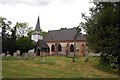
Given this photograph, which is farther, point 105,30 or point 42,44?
point 42,44

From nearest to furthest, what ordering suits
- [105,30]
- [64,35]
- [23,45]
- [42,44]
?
[105,30] < [23,45] < [42,44] < [64,35]

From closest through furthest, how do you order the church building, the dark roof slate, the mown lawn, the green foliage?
the mown lawn → the green foliage → the church building → the dark roof slate

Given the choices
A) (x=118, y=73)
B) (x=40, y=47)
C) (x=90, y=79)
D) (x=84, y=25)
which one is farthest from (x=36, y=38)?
(x=90, y=79)

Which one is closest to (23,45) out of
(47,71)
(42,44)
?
(42,44)

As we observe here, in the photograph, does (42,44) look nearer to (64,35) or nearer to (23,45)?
(64,35)

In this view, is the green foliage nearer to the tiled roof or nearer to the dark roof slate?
the tiled roof

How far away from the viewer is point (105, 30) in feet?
95.6

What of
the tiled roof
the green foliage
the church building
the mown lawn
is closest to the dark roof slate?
the church building

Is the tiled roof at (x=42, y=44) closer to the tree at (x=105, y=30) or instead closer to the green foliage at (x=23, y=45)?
the green foliage at (x=23, y=45)

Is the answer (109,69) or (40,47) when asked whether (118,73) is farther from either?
(40,47)

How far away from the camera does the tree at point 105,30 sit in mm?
27750

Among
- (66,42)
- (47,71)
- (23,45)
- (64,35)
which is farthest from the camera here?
(64,35)

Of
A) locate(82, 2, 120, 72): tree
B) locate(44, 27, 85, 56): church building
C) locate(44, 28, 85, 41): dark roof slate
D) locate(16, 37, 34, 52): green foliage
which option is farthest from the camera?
locate(44, 28, 85, 41): dark roof slate

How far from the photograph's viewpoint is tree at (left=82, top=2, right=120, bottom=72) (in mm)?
27750
